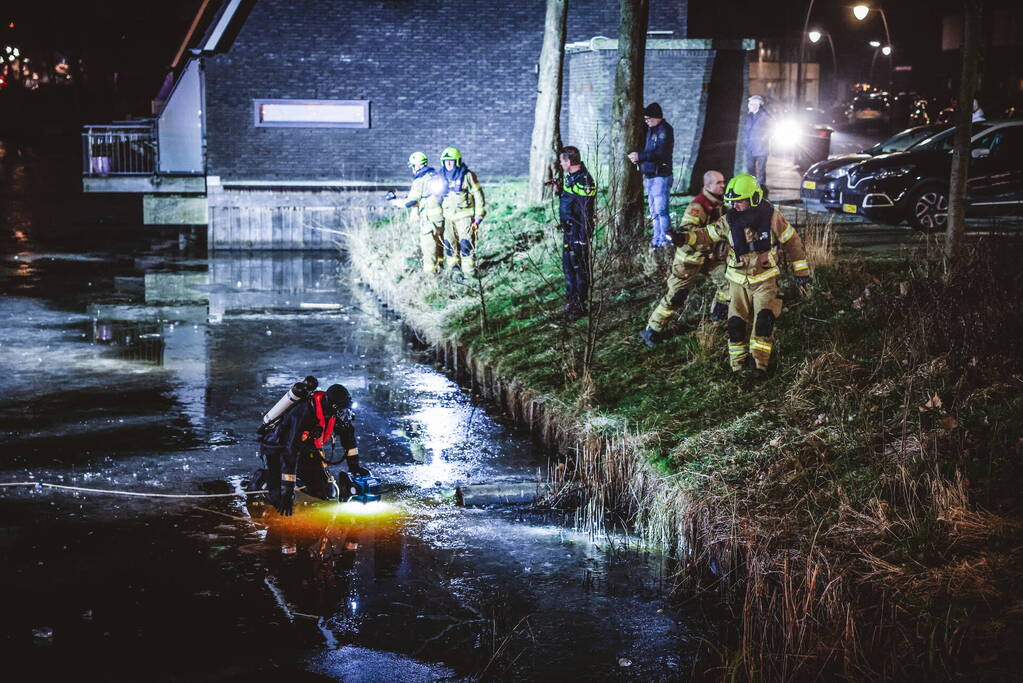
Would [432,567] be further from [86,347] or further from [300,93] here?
[300,93]

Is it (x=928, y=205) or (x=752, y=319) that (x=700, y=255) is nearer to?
(x=752, y=319)

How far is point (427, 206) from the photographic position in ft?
50.5

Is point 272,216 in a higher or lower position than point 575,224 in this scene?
higher

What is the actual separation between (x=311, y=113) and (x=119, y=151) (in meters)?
4.28

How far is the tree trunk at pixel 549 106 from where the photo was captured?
733 inches

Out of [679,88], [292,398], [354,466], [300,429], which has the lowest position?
[354,466]

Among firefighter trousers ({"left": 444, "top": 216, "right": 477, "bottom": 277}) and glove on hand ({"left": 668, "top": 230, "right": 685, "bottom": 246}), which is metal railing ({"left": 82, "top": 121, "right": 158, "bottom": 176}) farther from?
glove on hand ({"left": 668, "top": 230, "right": 685, "bottom": 246})

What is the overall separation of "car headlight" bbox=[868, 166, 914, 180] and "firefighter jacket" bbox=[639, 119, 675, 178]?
337 cm

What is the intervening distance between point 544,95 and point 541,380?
909 centimetres

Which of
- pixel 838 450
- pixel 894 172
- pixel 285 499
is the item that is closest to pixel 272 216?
pixel 894 172

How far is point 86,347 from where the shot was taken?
13391 mm

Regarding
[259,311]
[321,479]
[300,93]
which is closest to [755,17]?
[300,93]

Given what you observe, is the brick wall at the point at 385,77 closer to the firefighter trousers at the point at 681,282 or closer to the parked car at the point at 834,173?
the parked car at the point at 834,173

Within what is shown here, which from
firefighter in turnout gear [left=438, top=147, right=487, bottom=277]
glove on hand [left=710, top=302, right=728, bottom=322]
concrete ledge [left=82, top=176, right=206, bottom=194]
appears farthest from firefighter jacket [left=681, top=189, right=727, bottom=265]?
concrete ledge [left=82, top=176, right=206, bottom=194]
